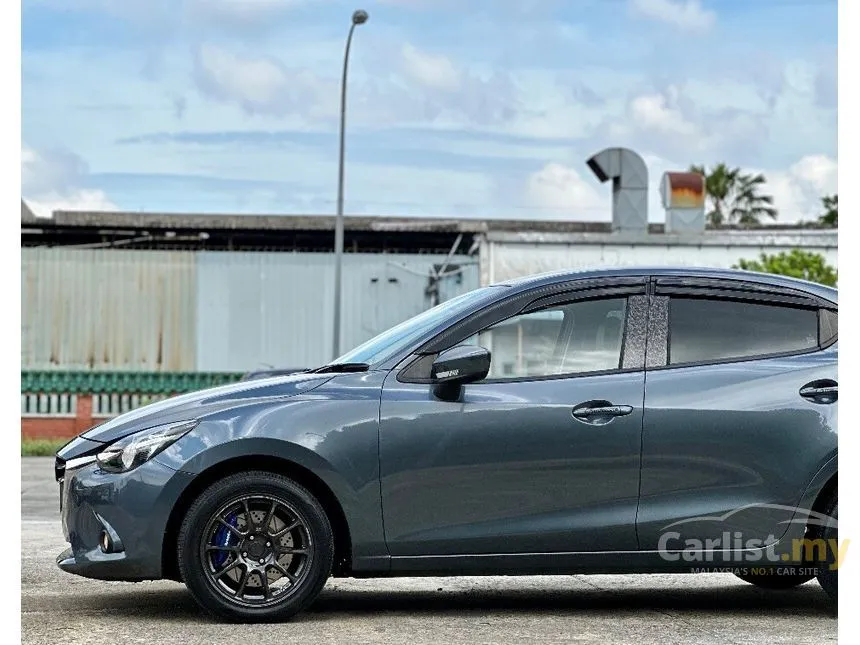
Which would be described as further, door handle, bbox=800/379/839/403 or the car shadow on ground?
the car shadow on ground

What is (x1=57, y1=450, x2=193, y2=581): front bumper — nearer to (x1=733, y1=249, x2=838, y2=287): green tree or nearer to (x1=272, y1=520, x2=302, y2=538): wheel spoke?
(x1=272, y1=520, x2=302, y2=538): wheel spoke

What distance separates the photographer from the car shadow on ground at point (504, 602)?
285 inches

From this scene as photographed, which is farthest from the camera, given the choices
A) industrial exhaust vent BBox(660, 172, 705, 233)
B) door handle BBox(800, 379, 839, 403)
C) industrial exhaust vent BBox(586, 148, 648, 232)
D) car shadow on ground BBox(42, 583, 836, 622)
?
industrial exhaust vent BBox(660, 172, 705, 233)

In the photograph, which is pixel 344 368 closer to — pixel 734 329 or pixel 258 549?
pixel 258 549

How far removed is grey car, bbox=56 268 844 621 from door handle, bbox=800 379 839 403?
0.01m

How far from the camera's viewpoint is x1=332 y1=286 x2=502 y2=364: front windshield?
7.11 m

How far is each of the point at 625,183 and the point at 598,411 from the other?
32919 millimetres

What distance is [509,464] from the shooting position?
6.79 metres

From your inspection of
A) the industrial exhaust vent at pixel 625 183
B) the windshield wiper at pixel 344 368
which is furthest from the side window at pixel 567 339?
the industrial exhaust vent at pixel 625 183

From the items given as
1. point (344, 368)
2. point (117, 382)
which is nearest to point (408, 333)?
point (344, 368)

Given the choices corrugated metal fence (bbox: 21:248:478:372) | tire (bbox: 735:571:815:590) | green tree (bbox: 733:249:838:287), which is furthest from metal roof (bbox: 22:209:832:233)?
tire (bbox: 735:571:815:590)

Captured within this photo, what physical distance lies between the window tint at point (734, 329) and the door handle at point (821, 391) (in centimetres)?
25

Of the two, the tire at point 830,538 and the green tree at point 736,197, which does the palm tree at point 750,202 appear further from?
the tire at point 830,538
